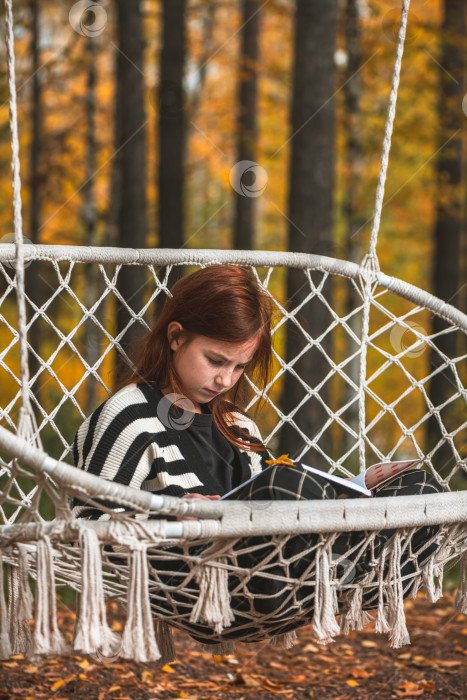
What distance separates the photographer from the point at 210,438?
1972mm

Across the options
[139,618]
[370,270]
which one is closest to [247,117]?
[370,270]

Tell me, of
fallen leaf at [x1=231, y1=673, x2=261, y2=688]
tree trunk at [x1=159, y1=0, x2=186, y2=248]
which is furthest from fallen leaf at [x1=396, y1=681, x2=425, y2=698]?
tree trunk at [x1=159, y1=0, x2=186, y2=248]

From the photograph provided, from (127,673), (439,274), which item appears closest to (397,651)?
(127,673)

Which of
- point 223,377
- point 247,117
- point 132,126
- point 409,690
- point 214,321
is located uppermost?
point 247,117

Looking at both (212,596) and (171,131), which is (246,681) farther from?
(171,131)

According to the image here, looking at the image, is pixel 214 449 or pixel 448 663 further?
pixel 448 663

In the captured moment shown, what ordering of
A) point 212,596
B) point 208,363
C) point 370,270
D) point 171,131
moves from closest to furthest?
point 212,596 < point 208,363 < point 370,270 < point 171,131

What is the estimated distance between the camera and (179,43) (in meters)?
5.05

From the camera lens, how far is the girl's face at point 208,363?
71.8 inches

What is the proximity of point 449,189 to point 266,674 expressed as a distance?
403 cm

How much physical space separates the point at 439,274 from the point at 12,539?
4817 millimetres

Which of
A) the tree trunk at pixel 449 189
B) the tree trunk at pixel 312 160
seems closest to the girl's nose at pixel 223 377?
the tree trunk at pixel 312 160

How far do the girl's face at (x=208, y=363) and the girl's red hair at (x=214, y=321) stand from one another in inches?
0.6

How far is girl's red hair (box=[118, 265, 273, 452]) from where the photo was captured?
184 cm
